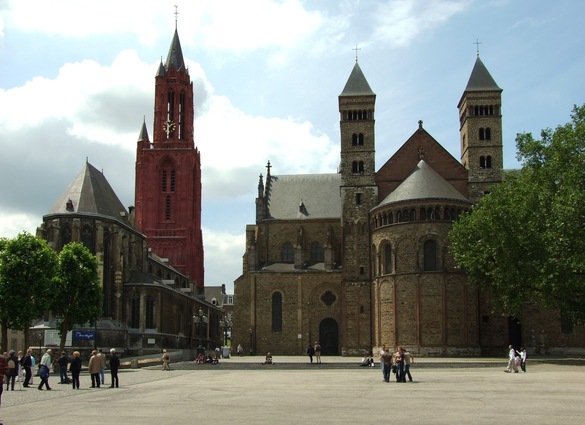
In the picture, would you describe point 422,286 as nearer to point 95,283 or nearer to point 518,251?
point 518,251

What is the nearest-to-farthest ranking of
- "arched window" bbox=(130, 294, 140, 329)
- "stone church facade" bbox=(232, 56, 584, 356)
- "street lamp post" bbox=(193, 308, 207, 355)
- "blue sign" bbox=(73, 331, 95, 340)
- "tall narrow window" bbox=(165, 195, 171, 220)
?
"street lamp post" bbox=(193, 308, 207, 355), "stone church facade" bbox=(232, 56, 584, 356), "blue sign" bbox=(73, 331, 95, 340), "arched window" bbox=(130, 294, 140, 329), "tall narrow window" bbox=(165, 195, 171, 220)

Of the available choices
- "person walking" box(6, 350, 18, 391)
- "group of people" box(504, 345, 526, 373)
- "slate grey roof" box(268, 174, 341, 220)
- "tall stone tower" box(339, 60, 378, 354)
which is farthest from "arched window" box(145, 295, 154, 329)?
"person walking" box(6, 350, 18, 391)

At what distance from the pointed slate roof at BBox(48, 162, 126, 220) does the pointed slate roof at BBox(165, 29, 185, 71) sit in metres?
41.2

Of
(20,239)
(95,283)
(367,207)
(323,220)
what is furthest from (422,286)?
(20,239)

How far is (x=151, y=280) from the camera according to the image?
76250mm

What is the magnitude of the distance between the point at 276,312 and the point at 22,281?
30.1 meters

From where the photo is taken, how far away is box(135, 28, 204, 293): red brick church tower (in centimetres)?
10881

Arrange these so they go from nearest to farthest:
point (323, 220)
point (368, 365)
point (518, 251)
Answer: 1. point (368, 365)
2. point (518, 251)
3. point (323, 220)

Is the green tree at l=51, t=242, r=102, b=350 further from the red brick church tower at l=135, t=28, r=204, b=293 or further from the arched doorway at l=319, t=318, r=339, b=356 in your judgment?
the red brick church tower at l=135, t=28, r=204, b=293

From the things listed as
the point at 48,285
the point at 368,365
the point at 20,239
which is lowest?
the point at 368,365

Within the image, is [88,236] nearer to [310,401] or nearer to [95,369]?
[95,369]

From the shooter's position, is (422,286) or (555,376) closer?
(555,376)

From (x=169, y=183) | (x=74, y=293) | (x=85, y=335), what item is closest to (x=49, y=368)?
(x=74, y=293)

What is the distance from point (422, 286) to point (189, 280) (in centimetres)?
4818
